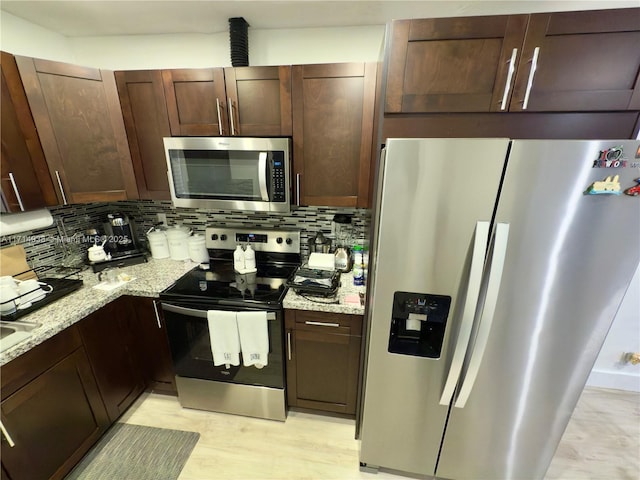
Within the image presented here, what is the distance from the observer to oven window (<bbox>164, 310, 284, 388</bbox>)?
1539mm

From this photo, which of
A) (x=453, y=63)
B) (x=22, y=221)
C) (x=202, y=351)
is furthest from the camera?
(x=202, y=351)

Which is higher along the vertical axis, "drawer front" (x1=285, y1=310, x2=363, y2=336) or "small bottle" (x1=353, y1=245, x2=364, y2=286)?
"small bottle" (x1=353, y1=245, x2=364, y2=286)

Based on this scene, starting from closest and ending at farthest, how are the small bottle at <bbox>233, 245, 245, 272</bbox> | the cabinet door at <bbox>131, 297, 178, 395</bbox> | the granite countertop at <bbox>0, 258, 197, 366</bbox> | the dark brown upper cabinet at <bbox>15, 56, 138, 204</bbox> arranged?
the granite countertop at <bbox>0, 258, 197, 366</bbox> < the dark brown upper cabinet at <bbox>15, 56, 138, 204</bbox> < the cabinet door at <bbox>131, 297, 178, 395</bbox> < the small bottle at <bbox>233, 245, 245, 272</bbox>

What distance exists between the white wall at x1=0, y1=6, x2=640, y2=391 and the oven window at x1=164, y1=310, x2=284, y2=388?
1.73 meters

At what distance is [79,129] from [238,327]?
4.89ft

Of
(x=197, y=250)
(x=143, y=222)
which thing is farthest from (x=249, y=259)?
(x=143, y=222)

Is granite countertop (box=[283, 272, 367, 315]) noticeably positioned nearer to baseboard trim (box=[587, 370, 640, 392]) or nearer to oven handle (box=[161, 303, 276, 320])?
oven handle (box=[161, 303, 276, 320])

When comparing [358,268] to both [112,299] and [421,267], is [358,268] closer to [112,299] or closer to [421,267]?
[421,267]

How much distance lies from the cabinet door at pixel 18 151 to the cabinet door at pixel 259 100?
3.31 ft

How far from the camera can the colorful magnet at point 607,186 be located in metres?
0.88

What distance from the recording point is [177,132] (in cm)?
160

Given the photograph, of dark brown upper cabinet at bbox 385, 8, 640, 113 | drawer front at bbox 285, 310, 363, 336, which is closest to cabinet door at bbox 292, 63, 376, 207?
dark brown upper cabinet at bbox 385, 8, 640, 113

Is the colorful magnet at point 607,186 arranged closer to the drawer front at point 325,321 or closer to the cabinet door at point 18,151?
the drawer front at point 325,321

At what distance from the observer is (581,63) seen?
3.43ft
